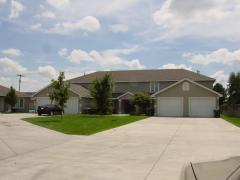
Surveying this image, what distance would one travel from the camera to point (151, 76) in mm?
56875

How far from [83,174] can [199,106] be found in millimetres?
37713

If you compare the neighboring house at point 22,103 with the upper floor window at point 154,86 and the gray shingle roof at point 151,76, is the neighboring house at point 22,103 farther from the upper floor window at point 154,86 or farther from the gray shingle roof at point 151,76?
the upper floor window at point 154,86

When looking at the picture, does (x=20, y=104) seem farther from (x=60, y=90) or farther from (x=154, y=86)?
(x=60, y=90)

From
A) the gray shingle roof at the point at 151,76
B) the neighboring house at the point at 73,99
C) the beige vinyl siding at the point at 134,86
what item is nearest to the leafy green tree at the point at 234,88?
the gray shingle roof at the point at 151,76

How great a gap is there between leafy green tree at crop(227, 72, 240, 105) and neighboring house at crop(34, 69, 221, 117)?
11.1 m

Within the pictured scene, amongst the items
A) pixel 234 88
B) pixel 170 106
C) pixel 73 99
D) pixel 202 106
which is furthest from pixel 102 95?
pixel 234 88

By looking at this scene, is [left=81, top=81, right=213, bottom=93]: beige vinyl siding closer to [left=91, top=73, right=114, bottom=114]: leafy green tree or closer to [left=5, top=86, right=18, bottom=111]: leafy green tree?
[left=5, top=86, right=18, bottom=111]: leafy green tree

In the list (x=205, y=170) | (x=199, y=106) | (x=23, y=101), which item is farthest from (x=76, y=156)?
(x=23, y=101)

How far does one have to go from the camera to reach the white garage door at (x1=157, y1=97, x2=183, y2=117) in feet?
148

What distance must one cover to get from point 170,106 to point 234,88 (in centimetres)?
2139

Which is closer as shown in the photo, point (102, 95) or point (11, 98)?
point (102, 95)

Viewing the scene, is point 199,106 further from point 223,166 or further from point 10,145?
point 223,166

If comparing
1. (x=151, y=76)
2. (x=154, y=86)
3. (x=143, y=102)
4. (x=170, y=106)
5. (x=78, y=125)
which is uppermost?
(x=151, y=76)

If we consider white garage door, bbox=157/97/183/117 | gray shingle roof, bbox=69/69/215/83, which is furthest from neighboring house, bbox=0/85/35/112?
white garage door, bbox=157/97/183/117
